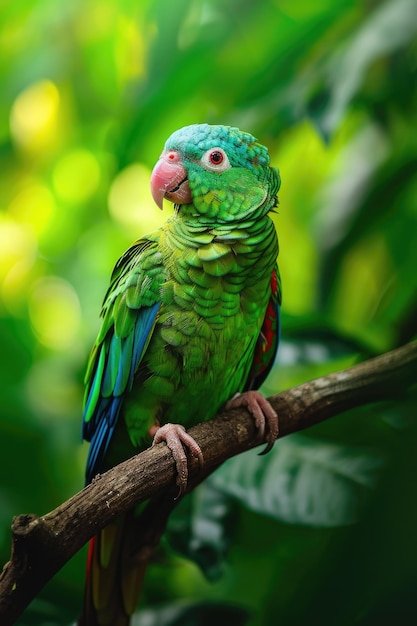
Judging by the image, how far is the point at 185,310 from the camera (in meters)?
1.02

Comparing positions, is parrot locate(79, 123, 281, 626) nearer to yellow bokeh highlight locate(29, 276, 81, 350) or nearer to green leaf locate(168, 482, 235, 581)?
green leaf locate(168, 482, 235, 581)

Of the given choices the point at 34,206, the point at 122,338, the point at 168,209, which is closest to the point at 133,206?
the point at 168,209

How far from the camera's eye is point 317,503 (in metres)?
1.21

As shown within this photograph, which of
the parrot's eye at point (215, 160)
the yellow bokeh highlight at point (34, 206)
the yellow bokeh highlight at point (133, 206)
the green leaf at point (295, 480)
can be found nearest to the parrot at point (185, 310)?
the parrot's eye at point (215, 160)

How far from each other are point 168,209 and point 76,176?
334mm

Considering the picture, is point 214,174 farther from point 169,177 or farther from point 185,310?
point 185,310

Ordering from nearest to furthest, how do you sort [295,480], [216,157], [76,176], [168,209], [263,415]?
[216,157] < [263,415] < [295,480] < [168,209] < [76,176]

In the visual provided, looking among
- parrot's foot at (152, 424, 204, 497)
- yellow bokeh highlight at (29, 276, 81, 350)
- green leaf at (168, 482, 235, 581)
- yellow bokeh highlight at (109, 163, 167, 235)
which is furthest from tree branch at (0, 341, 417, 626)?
yellow bokeh highlight at (29, 276, 81, 350)

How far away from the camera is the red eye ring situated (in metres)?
0.96

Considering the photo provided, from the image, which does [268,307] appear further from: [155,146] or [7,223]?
[7,223]

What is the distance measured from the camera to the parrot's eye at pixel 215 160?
3.15 feet

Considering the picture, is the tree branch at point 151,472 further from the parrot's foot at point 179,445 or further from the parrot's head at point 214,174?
the parrot's head at point 214,174

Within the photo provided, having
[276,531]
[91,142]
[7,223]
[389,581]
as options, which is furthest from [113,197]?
[389,581]

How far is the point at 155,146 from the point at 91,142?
0.40 metres
